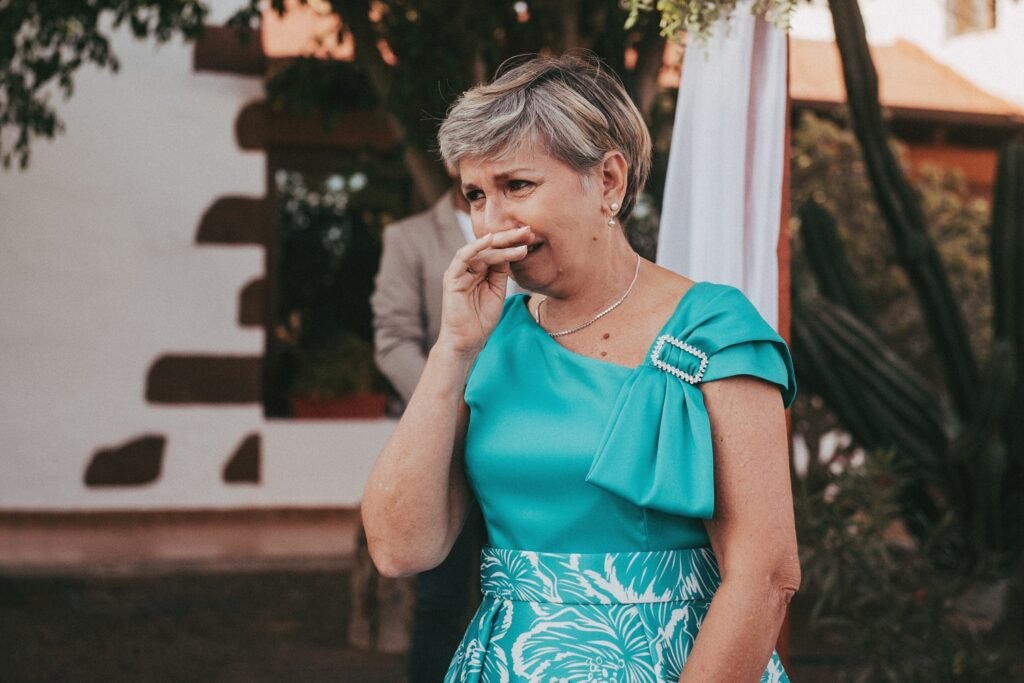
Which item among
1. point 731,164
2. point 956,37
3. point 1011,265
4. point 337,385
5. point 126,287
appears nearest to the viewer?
point 731,164

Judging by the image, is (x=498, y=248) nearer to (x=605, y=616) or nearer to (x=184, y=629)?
(x=605, y=616)

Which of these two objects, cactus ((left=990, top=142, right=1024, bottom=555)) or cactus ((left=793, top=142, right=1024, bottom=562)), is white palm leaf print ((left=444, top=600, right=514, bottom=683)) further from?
cactus ((left=990, top=142, right=1024, bottom=555))

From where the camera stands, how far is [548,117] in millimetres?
1792

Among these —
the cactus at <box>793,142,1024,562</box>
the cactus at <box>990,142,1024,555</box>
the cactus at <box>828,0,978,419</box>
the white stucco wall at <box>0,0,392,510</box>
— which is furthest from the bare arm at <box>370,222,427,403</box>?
the white stucco wall at <box>0,0,392,510</box>

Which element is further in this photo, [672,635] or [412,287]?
[412,287]

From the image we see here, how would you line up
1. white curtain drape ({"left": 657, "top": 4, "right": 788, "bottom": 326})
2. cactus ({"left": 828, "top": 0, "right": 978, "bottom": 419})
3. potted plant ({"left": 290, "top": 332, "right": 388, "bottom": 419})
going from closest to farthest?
white curtain drape ({"left": 657, "top": 4, "right": 788, "bottom": 326}) < cactus ({"left": 828, "top": 0, "right": 978, "bottom": 419}) < potted plant ({"left": 290, "top": 332, "right": 388, "bottom": 419})

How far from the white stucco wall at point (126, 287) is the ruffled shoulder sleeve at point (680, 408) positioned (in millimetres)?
7218

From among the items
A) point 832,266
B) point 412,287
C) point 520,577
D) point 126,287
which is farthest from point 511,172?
point 126,287

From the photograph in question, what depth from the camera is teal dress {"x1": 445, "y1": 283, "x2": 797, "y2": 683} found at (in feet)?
5.71

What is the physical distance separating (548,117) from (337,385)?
23.7ft

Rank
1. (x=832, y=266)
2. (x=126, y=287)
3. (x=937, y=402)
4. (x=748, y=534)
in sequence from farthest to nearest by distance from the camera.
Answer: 1. (x=126, y=287)
2. (x=832, y=266)
3. (x=937, y=402)
4. (x=748, y=534)

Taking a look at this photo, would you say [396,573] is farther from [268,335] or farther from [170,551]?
[268,335]

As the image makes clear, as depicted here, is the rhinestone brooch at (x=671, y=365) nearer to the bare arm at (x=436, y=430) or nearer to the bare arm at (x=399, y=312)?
the bare arm at (x=436, y=430)

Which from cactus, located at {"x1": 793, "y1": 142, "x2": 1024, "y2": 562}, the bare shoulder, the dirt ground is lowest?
the dirt ground
